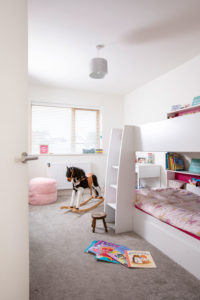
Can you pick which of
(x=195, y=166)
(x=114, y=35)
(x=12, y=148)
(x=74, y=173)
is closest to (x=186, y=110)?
(x=195, y=166)

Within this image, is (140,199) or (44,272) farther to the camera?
(140,199)

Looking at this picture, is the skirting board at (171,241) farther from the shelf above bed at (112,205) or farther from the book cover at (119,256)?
the book cover at (119,256)

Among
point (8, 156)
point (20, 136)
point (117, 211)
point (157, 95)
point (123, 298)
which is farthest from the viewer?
point (157, 95)

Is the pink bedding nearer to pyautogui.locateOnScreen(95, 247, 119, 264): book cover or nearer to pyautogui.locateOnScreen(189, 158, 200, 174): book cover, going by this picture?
pyautogui.locateOnScreen(189, 158, 200, 174): book cover

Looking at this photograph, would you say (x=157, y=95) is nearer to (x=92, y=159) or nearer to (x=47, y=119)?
(x=92, y=159)

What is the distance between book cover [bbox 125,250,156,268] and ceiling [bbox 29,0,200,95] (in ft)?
7.83

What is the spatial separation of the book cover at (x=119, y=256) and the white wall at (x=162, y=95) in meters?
2.05

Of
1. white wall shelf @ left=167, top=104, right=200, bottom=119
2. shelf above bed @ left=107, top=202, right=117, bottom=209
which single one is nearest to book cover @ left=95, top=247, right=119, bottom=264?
shelf above bed @ left=107, top=202, right=117, bottom=209

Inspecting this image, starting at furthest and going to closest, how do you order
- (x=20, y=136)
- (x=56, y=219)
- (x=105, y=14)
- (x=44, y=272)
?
(x=56, y=219) → (x=105, y=14) → (x=44, y=272) → (x=20, y=136)

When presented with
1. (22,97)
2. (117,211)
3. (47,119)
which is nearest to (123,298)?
(117,211)

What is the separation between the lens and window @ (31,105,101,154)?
4.19 metres

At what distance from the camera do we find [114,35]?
2.33m

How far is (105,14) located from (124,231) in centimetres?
242

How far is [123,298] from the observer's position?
1252mm
